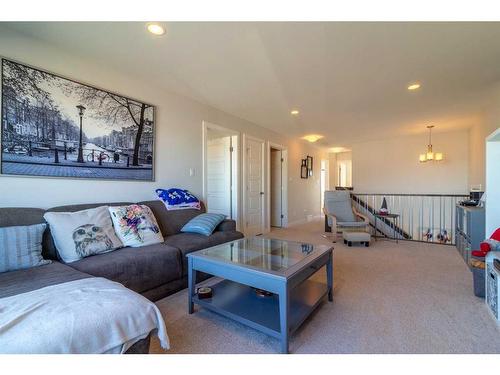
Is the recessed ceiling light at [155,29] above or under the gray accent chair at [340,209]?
above

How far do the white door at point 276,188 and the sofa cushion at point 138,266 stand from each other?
4183 millimetres

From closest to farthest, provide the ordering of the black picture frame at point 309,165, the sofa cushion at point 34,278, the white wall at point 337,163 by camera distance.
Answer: the sofa cushion at point 34,278, the black picture frame at point 309,165, the white wall at point 337,163

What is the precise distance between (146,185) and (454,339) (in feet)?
10.5

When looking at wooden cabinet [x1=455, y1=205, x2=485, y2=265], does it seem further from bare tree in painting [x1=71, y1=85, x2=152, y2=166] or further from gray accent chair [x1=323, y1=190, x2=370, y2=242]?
bare tree in painting [x1=71, y1=85, x2=152, y2=166]

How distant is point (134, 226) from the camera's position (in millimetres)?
2309

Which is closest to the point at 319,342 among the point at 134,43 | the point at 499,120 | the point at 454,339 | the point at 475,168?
the point at 454,339

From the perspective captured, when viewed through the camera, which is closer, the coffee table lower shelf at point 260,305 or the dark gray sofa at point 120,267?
the dark gray sofa at point 120,267

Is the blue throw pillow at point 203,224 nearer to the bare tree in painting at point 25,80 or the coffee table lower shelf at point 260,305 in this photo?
the coffee table lower shelf at point 260,305

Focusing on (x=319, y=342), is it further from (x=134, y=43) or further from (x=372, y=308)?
(x=134, y=43)

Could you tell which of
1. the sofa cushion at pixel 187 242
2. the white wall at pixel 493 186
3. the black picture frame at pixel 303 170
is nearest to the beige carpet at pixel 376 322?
the sofa cushion at pixel 187 242

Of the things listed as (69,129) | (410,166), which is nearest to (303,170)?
(410,166)

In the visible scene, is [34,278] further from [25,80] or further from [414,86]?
[414,86]

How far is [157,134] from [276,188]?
3703mm

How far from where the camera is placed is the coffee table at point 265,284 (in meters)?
1.49
